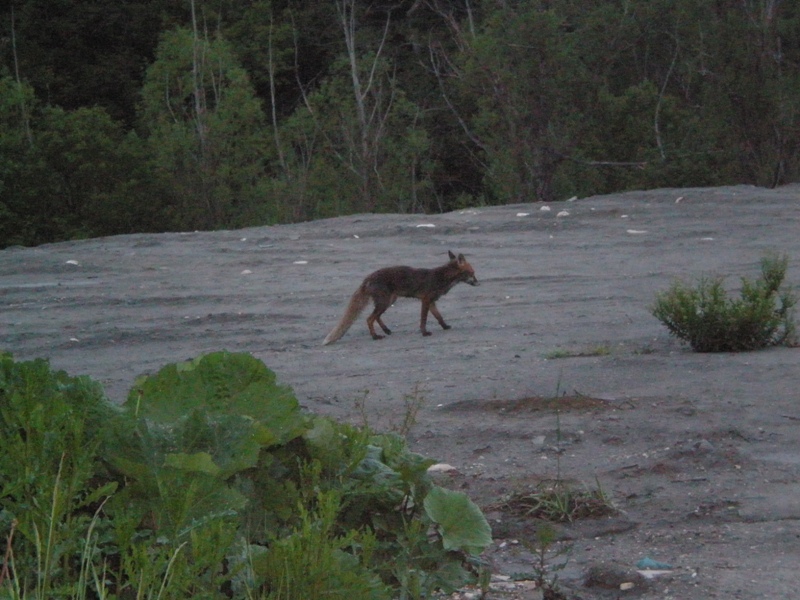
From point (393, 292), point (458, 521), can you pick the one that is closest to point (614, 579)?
point (458, 521)

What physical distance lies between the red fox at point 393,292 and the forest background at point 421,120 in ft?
48.1

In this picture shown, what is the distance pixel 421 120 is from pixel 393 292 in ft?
82.1

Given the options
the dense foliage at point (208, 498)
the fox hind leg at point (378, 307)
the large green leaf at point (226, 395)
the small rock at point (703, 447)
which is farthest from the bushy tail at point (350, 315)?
the large green leaf at point (226, 395)

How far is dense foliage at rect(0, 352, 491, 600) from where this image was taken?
123 inches

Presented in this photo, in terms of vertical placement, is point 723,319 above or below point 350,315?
above

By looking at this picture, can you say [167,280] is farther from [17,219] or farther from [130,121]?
[130,121]

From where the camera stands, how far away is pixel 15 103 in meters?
33.3

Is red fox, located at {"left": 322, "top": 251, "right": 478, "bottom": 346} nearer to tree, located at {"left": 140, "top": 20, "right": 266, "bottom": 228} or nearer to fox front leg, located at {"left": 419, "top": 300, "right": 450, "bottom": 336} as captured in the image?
fox front leg, located at {"left": 419, "top": 300, "right": 450, "bottom": 336}

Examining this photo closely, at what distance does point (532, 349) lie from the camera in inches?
389

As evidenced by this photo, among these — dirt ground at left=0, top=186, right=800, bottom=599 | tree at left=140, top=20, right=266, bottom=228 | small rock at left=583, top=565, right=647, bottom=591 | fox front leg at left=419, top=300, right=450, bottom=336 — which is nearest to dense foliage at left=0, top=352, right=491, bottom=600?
small rock at left=583, top=565, right=647, bottom=591

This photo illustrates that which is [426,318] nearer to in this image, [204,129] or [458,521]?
[458,521]

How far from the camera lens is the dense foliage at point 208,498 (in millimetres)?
3127

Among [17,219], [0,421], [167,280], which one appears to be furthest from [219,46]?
[0,421]

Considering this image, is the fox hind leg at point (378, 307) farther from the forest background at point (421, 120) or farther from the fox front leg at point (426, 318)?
the forest background at point (421, 120)
